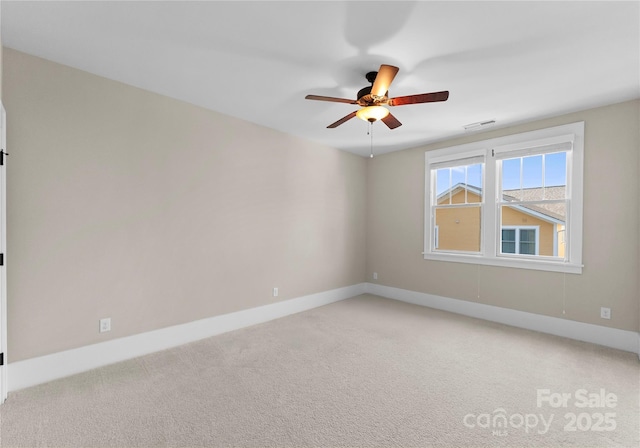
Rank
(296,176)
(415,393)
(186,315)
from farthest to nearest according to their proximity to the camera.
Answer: (296,176) → (186,315) → (415,393)

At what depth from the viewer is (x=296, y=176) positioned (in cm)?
453

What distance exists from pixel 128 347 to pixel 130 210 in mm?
1324

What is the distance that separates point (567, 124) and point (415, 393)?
3543 mm

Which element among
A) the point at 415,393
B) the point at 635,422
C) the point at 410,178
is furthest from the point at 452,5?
the point at 410,178

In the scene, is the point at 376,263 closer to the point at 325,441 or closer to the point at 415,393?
the point at 415,393

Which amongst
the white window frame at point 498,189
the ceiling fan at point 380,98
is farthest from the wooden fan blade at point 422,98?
Answer: the white window frame at point 498,189

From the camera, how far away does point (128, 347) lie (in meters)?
2.90

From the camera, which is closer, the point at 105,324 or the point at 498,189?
the point at 105,324

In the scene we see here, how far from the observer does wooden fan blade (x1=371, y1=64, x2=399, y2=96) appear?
7.01 feet

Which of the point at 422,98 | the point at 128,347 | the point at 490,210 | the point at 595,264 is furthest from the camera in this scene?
the point at 490,210

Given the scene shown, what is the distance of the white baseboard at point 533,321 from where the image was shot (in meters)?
3.23

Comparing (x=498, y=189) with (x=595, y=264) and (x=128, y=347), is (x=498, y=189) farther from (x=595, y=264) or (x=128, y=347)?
(x=128, y=347)

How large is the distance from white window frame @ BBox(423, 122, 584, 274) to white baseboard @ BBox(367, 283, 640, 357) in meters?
0.61

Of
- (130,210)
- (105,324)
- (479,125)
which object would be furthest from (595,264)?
(105,324)
